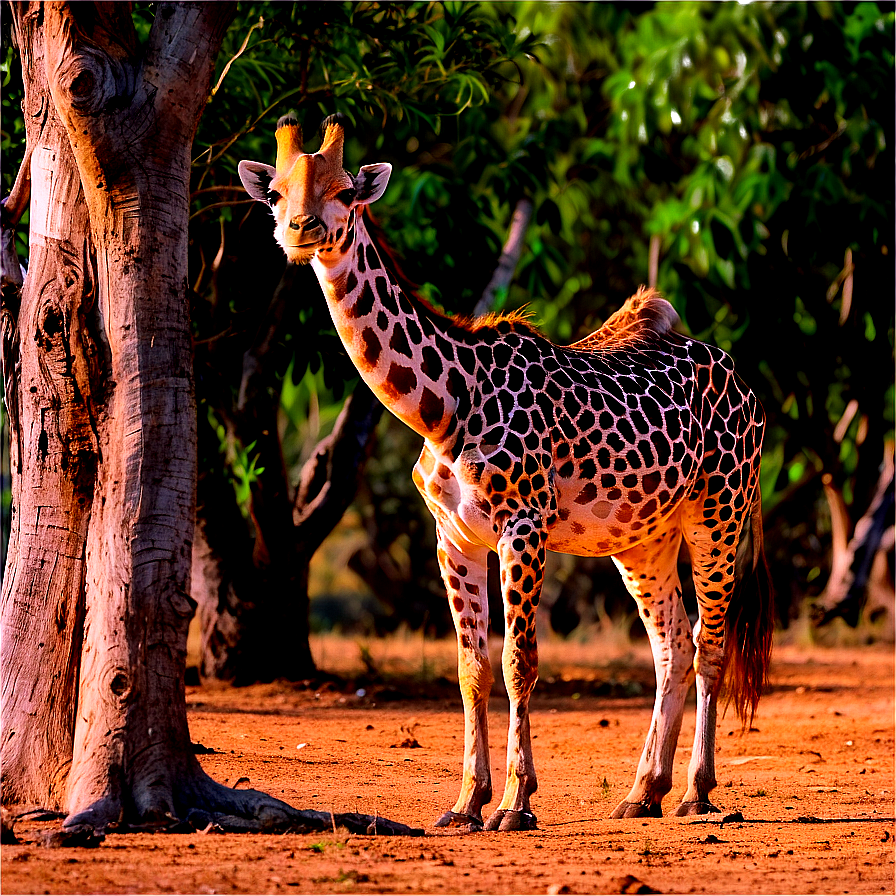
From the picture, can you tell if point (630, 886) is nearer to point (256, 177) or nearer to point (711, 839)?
point (711, 839)

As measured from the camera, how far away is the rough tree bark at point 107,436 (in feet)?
18.0

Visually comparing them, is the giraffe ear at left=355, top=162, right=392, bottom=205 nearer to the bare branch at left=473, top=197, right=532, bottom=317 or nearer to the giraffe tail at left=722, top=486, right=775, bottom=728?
the giraffe tail at left=722, top=486, right=775, bottom=728

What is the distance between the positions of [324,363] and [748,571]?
4225mm

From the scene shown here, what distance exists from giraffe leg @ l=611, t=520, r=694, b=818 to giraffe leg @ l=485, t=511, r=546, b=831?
34.5 inches

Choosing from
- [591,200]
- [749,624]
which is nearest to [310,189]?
[749,624]

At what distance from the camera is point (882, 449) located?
51.2ft

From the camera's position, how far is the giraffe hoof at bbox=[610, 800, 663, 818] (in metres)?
6.62

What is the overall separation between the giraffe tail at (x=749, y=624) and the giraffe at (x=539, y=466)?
0.03 ft

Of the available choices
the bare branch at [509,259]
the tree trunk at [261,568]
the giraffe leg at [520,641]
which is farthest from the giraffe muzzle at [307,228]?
the bare branch at [509,259]

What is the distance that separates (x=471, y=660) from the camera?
6.45 meters

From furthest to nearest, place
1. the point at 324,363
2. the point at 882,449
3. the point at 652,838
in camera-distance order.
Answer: the point at 882,449 < the point at 324,363 < the point at 652,838

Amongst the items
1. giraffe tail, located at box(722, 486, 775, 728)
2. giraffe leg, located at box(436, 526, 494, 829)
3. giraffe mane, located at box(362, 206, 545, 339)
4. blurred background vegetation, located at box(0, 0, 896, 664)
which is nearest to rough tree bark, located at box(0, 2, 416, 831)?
giraffe leg, located at box(436, 526, 494, 829)

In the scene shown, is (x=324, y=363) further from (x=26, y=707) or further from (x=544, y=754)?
(x=26, y=707)

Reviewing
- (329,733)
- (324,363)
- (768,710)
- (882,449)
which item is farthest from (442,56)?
(882,449)
